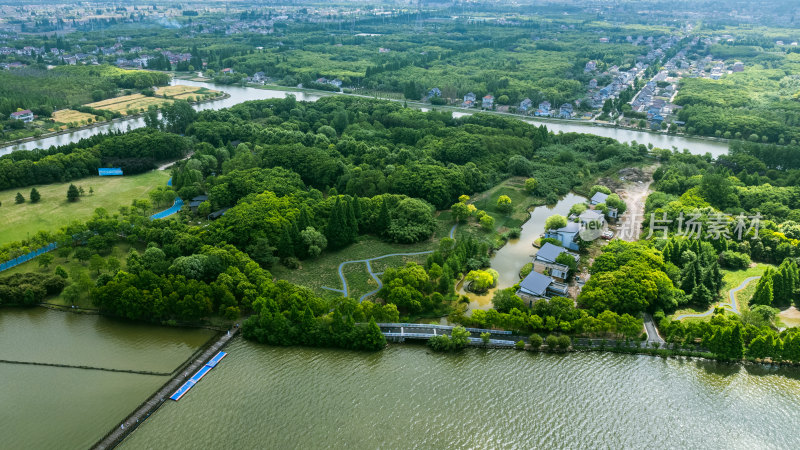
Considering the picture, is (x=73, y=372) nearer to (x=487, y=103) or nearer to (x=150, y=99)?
(x=150, y=99)

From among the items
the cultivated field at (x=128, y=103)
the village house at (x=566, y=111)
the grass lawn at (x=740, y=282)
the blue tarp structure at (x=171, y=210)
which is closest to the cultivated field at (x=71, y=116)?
the cultivated field at (x=128, y=103)

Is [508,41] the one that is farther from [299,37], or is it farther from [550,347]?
[550,347]

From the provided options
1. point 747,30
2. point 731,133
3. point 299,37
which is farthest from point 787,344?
point 747,30

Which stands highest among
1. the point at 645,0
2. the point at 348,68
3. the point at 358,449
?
the point at 645,0

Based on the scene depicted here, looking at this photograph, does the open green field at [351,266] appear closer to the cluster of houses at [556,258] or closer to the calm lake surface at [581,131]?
the cluster of houses at [556,258]

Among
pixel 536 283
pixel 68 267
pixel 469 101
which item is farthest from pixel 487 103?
pixel 68 267
